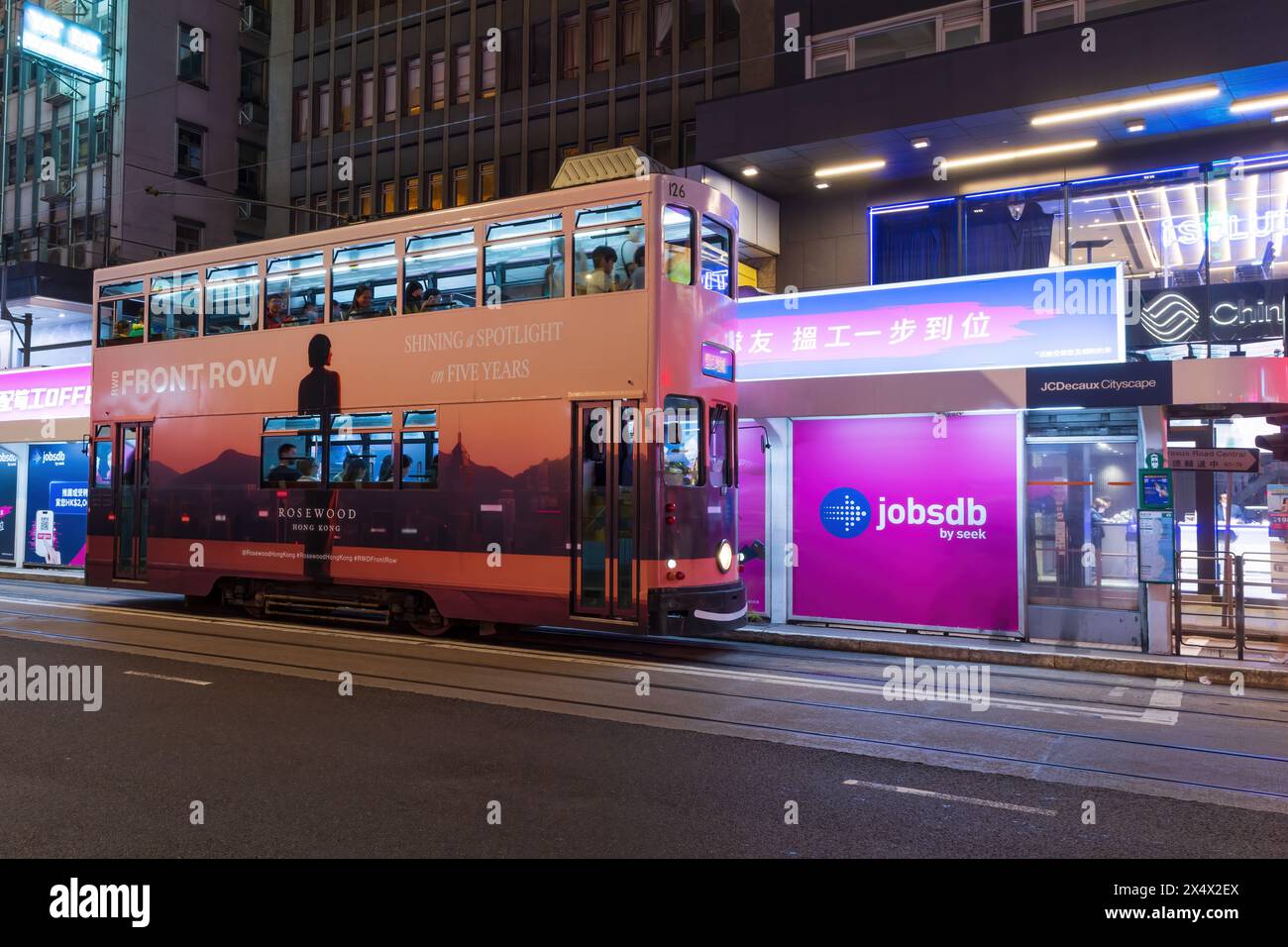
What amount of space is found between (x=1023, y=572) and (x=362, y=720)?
28.6ft

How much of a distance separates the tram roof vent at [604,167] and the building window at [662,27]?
1454cm

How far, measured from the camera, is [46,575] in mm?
22219

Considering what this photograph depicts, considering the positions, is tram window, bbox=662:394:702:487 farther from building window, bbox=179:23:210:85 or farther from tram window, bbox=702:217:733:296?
building window, bbox=179:23:210:85

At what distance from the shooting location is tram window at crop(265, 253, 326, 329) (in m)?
13.8

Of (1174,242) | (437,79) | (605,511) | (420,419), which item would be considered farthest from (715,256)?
(437,79)

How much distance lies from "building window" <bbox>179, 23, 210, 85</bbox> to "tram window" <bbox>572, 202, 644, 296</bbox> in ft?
105

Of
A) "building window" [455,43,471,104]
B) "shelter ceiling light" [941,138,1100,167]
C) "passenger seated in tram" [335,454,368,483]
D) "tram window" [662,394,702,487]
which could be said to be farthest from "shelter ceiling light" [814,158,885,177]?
"building window" [455,43,471,104]

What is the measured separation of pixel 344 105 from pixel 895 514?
25219mm

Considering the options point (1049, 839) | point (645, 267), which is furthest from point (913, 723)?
point (645, 267)

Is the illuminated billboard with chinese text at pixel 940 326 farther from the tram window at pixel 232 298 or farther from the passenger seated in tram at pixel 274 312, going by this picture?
the tram window at pixel 232 298

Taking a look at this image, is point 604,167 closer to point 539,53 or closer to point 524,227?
point 524,227

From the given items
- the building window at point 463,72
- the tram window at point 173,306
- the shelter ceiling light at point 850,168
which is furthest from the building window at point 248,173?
the shelter ceiling light at point 850,168
